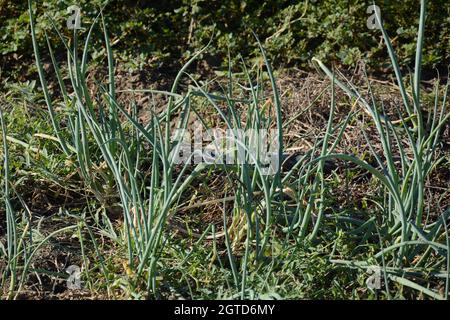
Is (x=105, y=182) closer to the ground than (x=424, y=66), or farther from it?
closer to the ground

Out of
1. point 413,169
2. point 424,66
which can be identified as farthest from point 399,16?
point 413,169

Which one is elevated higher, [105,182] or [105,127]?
[105,127]

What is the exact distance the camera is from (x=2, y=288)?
2.21 meters

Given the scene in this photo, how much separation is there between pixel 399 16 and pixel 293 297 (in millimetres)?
1725

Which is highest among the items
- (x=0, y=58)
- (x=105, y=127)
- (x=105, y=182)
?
A: (x=0, y=58)

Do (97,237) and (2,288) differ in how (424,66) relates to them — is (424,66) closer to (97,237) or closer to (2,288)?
(97,237)

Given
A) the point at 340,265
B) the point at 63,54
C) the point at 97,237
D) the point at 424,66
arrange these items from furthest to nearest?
the point at 63,54 → the point at 424,66 → the point at 97,237 → the point at 340,265

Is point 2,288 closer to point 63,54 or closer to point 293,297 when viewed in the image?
point 293,297
